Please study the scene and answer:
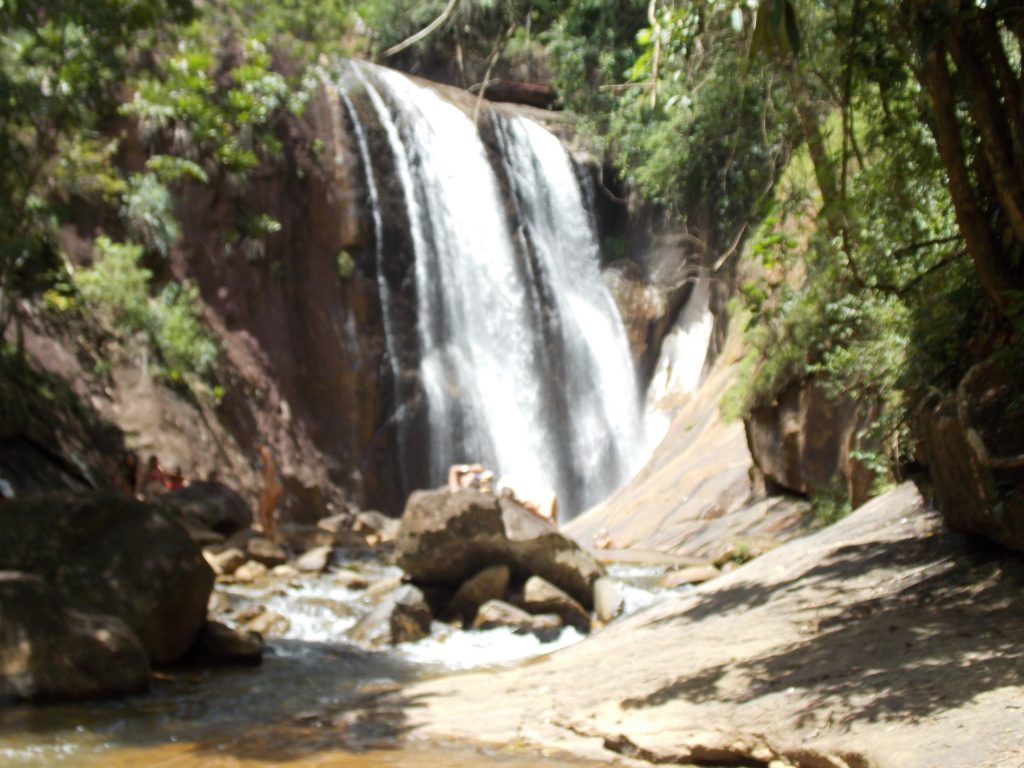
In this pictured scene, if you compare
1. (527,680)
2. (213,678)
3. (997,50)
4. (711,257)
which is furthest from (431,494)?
(711,257)

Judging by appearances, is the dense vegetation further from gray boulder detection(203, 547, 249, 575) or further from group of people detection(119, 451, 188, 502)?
gray boulder detection(203, 547, 249, 575)

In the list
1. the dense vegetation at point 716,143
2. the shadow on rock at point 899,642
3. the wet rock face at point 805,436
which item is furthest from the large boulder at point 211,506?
the shadow on rock at point 899,642

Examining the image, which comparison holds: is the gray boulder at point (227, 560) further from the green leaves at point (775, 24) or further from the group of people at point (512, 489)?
the green leaves at point (775, 24)

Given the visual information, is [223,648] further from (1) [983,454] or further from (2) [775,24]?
(2) [775,24]

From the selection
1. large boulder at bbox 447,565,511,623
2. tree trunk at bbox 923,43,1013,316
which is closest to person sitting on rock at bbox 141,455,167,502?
large boulder at bbox 447,565,511,623

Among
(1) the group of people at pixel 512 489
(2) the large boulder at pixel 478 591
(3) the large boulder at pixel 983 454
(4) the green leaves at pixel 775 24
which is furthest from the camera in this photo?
(1) the group of people at pixel 512 489

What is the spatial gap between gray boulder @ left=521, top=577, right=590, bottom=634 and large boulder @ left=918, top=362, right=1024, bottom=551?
5023mm

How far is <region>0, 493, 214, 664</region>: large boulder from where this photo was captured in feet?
26.5

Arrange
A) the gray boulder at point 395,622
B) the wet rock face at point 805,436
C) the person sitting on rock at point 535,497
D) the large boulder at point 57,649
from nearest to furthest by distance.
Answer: the large boulder at point 57,649, the gray boulder at point 395,622, the wet rock face at point 805,436, the person sitting on rock at point 535,497

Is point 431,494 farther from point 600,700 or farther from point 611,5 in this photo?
point 611,5

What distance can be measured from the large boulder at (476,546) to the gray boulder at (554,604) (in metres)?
0.38

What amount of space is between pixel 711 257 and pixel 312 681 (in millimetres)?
17011

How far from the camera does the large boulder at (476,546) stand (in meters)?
11.1

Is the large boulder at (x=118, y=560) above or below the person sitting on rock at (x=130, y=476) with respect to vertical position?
below
